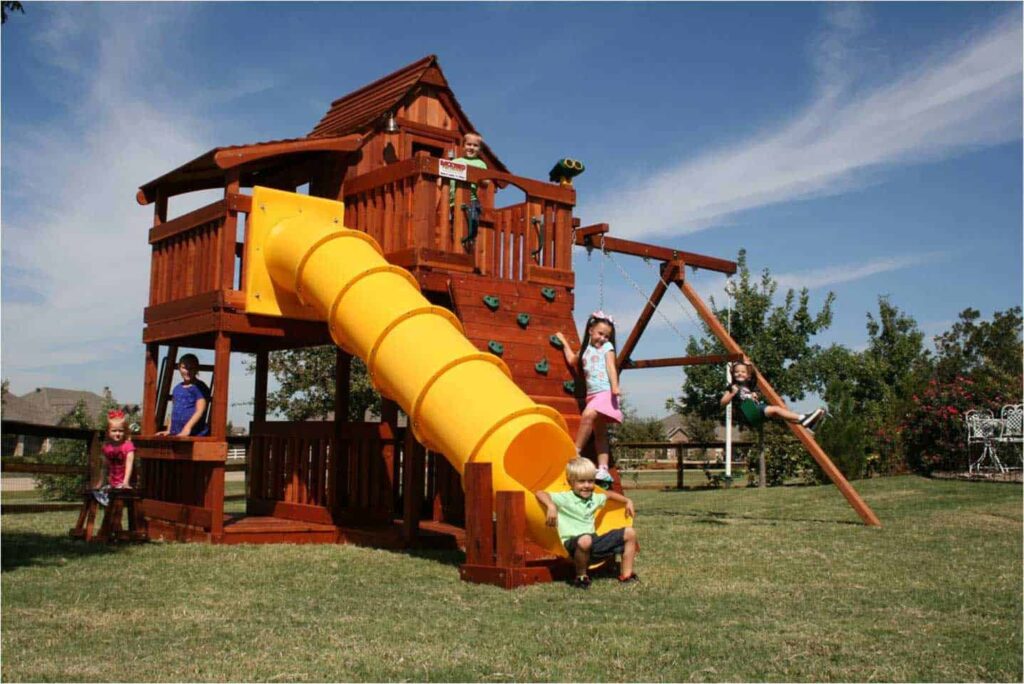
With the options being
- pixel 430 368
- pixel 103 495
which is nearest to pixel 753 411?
pixel 430 368

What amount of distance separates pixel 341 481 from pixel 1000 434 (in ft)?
49.6

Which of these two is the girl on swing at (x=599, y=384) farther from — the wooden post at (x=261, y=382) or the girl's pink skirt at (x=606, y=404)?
the wooden post at (x=261, y=382)

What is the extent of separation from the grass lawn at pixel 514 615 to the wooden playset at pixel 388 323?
0.91m

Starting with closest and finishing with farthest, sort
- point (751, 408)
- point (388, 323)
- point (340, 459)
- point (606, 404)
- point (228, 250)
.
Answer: point (388, 323), point (606, 404), point (228, 250), point (751, 408), point (340, 459)

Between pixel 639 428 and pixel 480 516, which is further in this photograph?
pixel 639 428

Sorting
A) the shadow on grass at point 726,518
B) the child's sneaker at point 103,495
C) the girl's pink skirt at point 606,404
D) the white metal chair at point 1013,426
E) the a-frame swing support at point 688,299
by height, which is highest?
the a-frame swing support at point 688,299

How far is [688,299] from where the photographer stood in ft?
45.5

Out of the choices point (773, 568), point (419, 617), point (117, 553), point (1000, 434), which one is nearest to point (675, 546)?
point (773, 568)

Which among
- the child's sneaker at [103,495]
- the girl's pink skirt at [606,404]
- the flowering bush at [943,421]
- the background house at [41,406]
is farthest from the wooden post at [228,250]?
the background house at [41,406]

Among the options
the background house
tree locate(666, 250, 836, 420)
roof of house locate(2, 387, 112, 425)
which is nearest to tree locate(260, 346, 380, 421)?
tree locate(666, 250, 836, 420)

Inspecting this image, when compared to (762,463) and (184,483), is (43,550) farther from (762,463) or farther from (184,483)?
(762,463)

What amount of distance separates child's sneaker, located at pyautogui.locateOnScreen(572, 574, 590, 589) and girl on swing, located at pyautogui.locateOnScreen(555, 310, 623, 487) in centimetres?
145

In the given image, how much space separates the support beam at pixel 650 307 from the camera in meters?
14.0

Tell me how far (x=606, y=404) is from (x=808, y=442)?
467 centimetres
